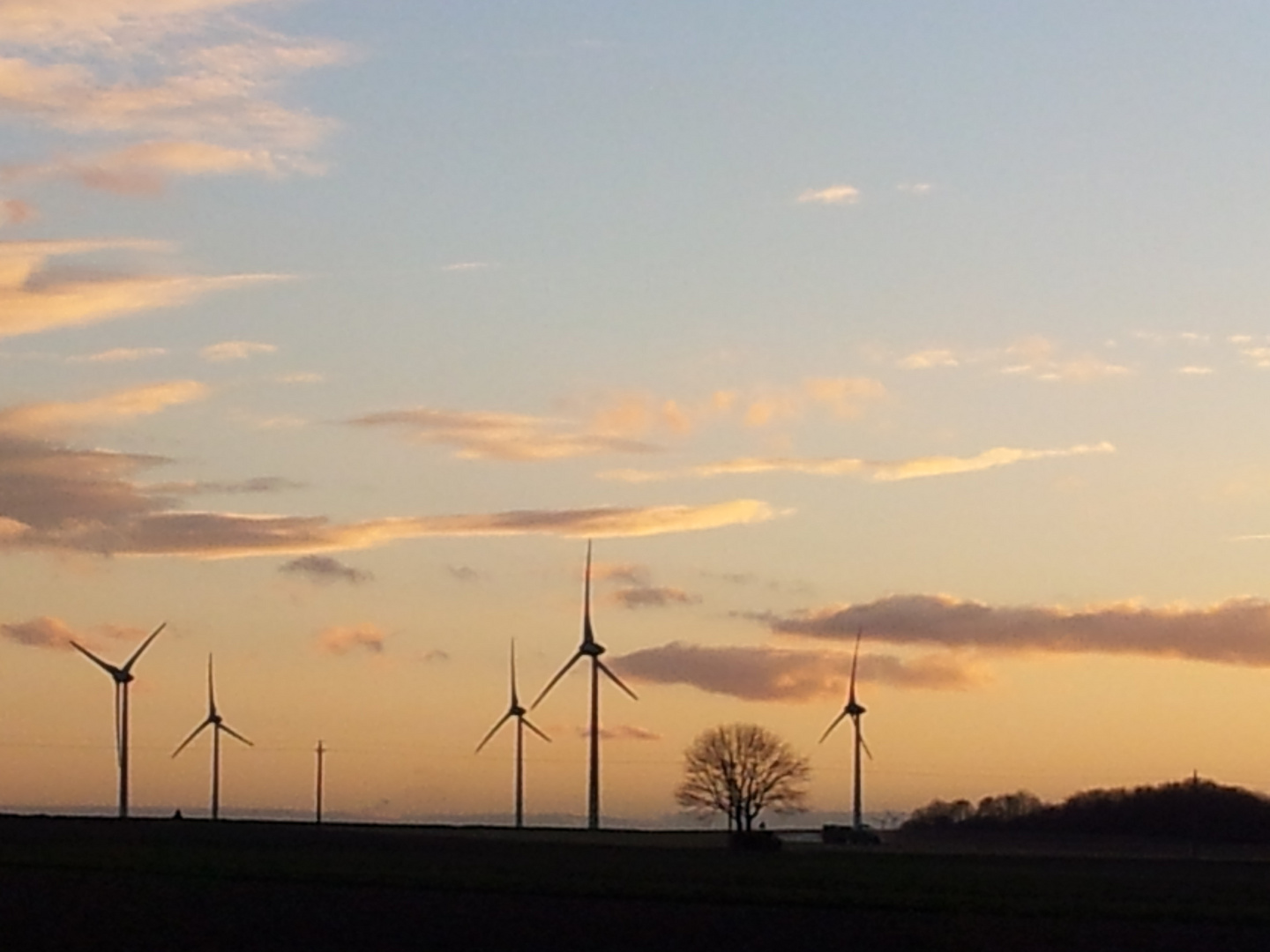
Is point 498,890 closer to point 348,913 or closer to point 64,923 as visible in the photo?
point 348,913

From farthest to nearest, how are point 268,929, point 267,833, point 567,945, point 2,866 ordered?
point 267,833 → point 2,866 → point 268,929 → point 567,945

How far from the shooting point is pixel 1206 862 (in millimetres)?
156500

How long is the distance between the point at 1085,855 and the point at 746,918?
3658 inches

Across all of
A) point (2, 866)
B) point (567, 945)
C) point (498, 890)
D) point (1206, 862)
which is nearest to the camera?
point (567, 945)

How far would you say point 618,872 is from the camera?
112 metres

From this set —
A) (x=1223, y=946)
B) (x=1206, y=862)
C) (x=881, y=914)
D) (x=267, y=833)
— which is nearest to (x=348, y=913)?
(x=881, y=914)

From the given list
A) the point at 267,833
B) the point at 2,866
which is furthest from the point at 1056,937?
the point at 267,833

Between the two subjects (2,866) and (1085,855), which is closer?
(2,866)

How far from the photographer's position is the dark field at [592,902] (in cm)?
7025

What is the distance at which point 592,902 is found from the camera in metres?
85.2

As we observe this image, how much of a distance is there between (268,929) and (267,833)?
370ft

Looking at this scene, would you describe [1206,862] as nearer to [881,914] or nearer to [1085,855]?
[1085,855]

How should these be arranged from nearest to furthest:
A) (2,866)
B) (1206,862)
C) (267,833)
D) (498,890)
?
(498,890), (2,866), (1206,862), (267,833)

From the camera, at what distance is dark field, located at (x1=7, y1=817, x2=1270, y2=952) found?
2766 inches
